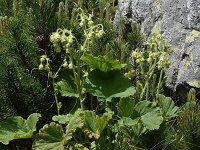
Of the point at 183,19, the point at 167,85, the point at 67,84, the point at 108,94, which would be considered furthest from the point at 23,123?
the point at 183,19

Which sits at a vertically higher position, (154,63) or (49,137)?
(154,63)

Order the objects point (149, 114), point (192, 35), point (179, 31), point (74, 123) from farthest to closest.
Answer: point (179, 31) → point (192, 35) → point (149, 114) → point (74, 123)

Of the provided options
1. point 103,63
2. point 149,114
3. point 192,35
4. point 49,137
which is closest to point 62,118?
point 49,137

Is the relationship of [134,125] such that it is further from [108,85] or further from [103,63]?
[103,63]

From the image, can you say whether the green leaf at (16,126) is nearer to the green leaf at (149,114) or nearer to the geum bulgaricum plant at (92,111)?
the geum bulgaricum plant at (92,111)

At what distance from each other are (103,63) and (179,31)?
2.71 feet

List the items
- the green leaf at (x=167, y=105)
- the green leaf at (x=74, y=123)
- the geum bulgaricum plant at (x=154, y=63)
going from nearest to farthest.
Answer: the green leaf at (x=74, y=123) → the geum bulgaricum plant at (x=154, y=63) → the green leaf at (x=167, y=105)

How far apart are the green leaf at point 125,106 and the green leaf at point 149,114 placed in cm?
6

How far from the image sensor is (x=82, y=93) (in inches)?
114

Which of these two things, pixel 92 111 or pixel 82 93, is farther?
pixel 82 93

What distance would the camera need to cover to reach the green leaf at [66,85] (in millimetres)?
2854

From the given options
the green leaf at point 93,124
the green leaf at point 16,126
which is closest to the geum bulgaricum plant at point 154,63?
the green leaf at point 93,124

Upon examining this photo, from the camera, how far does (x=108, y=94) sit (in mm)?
2797

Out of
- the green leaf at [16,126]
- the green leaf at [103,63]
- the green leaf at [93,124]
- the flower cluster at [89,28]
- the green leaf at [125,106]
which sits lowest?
the green leaf at [16,126]
